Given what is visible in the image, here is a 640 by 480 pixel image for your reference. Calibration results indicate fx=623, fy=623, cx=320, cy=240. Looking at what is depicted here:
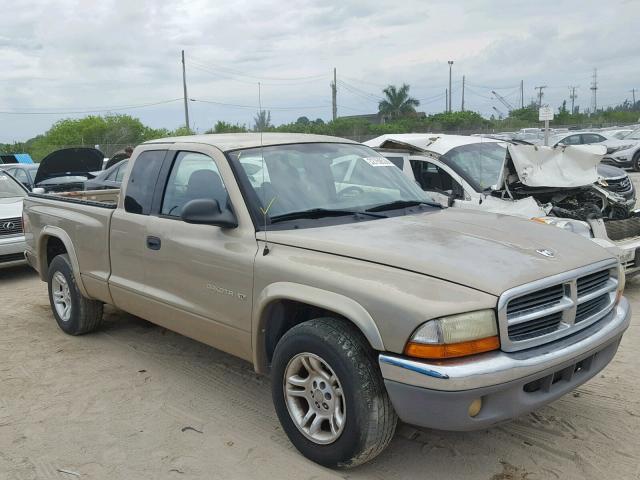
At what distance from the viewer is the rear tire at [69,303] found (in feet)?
18.9

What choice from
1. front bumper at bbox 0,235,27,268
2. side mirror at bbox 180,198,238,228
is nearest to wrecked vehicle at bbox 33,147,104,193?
front bumper at bbox 0,235,27,268

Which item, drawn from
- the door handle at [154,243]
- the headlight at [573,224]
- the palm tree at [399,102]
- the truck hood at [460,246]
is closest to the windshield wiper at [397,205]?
the truck hood at [460,246]

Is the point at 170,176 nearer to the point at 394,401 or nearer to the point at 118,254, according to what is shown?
the point at 118,254

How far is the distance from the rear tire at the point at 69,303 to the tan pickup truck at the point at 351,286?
94cm

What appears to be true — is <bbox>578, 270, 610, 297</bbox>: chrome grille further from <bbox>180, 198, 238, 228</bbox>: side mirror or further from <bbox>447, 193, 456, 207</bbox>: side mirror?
<bbox>447, 193, 456, 207</bbox>: side mirror

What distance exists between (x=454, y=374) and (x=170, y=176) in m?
2.74

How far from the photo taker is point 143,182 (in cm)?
487

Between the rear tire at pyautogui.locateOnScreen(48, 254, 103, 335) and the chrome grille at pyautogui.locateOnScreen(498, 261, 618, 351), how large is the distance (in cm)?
412

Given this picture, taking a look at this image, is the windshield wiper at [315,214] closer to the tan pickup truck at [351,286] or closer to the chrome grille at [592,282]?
the tan pickup truck at [351,286]

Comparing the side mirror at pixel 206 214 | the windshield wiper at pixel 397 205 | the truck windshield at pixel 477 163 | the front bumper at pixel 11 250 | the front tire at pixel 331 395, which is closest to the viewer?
the front tire at pixel 331 395

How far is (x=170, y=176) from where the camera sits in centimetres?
465

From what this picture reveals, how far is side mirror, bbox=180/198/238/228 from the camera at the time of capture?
3.74m

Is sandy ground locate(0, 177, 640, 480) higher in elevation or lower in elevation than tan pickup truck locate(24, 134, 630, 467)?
lower

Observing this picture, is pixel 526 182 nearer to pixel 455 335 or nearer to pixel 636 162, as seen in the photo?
pixel 455 335
